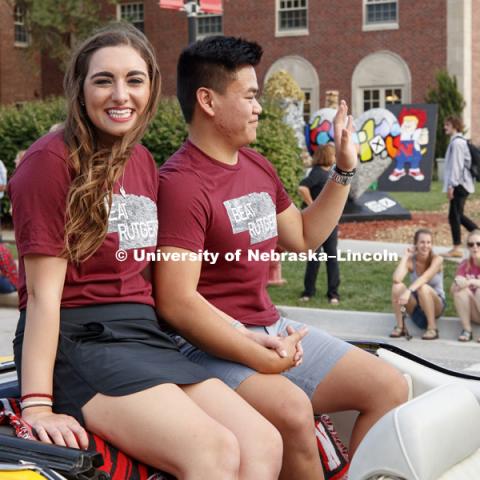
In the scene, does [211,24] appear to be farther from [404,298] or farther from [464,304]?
[464,304]

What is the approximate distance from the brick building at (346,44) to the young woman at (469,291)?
26.7m

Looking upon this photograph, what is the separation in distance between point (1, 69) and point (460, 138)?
27.6m

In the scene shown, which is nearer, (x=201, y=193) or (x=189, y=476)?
(x=189, y=476)

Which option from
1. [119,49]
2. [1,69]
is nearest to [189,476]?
[119,49]

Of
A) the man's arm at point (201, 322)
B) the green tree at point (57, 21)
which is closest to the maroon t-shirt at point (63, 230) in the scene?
the man's arm at point (201, 322)

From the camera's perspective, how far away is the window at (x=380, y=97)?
119ft

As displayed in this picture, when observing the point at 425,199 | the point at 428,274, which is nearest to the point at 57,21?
the point at 425,199

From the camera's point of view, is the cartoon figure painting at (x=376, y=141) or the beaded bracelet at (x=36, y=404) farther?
the cartoon figure painting at (x=376, y=141)

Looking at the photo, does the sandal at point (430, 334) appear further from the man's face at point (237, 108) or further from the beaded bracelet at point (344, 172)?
the man's face at point (237, 108)

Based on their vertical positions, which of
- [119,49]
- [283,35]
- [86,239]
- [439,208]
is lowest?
[439,208]

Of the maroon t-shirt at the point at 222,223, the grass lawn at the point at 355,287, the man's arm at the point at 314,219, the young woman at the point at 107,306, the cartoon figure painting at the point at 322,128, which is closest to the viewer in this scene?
the young woman at the point at 107,306

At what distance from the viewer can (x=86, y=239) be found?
2711mm

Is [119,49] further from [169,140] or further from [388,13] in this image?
[388,13]

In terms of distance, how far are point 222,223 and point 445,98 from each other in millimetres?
31185
